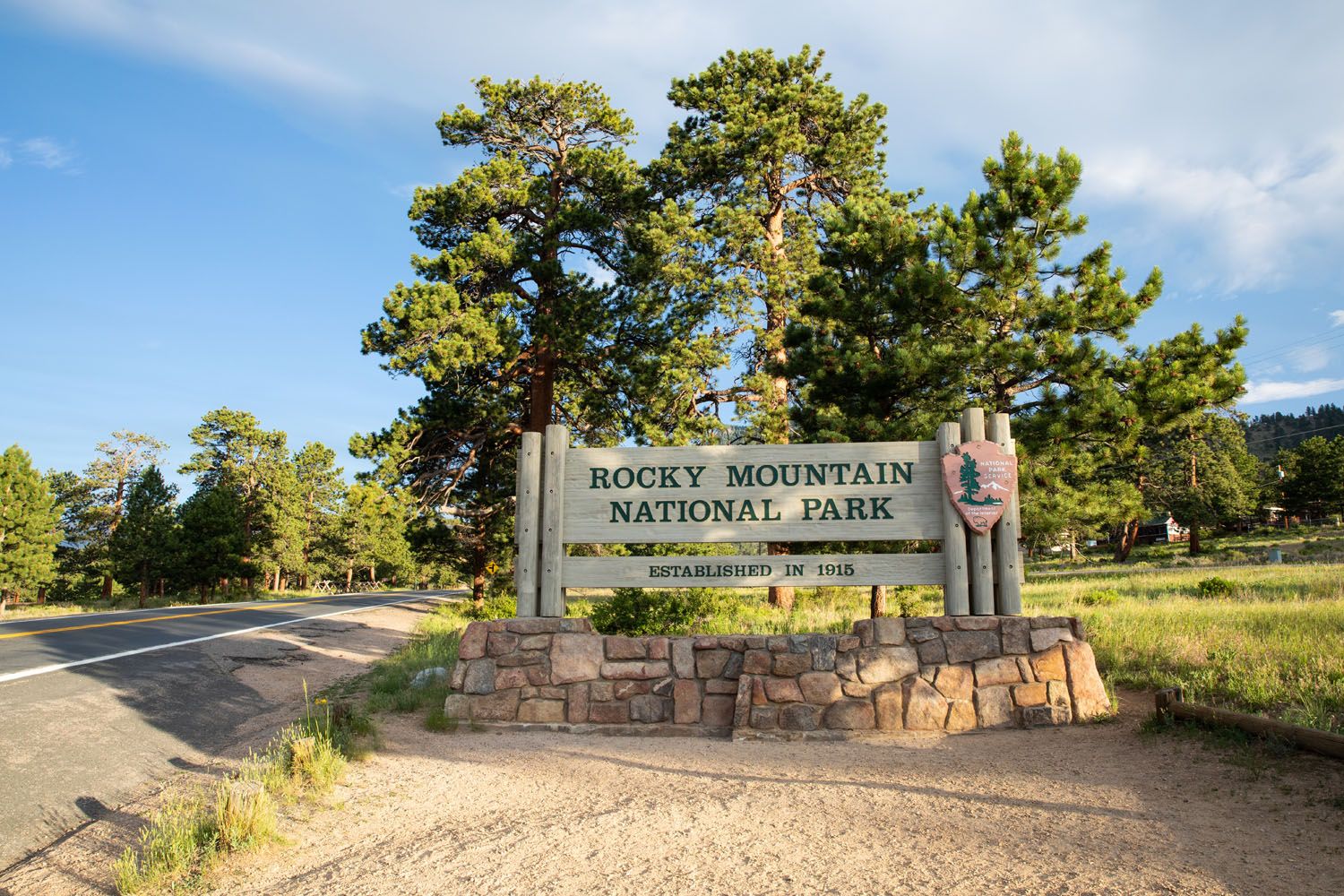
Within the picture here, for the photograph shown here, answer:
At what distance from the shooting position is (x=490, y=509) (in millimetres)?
23469

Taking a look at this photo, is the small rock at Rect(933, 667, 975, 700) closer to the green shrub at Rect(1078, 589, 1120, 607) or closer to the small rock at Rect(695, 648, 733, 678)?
the small rock at Rect(695, 648, 733, 678)

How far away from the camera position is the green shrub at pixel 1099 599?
49.5ft

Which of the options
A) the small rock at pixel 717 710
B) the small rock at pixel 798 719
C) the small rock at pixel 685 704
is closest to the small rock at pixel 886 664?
the small rock at pixel 798 719

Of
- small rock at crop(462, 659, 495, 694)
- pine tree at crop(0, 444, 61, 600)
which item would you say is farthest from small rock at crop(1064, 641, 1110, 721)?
pine tree at crop(0, 444, 61, 600)

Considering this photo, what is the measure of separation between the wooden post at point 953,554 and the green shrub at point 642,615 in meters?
4.87

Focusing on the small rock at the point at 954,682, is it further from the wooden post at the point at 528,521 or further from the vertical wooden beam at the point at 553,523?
the wooden post at the point at 528,521

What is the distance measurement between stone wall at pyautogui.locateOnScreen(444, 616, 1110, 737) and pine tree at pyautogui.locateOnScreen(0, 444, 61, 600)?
121 feet

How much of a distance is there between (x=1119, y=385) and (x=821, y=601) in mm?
8438

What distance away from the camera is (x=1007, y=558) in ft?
24.4

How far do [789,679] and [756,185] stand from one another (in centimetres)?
1467

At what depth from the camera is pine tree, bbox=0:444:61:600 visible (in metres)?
33.2

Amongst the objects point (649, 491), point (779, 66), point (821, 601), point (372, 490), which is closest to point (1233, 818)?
point (649, 491)

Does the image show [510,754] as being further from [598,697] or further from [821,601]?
[821,601]

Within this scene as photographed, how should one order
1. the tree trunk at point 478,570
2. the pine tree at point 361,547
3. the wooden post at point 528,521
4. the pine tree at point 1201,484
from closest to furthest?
the wooden post at point 528,521, the tree trunk at point 478,570, the pine tree at point 1201,484, the pine tree at point 361,547
